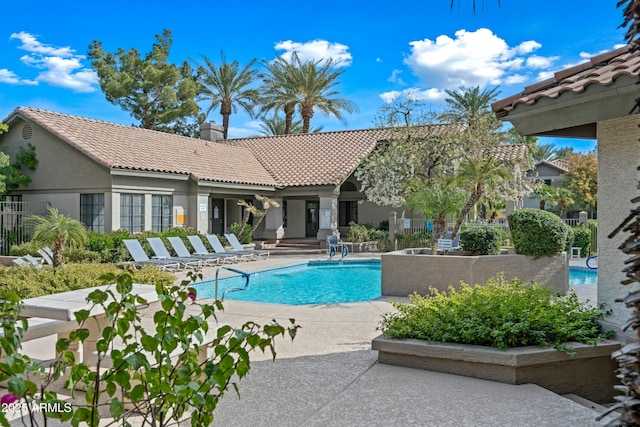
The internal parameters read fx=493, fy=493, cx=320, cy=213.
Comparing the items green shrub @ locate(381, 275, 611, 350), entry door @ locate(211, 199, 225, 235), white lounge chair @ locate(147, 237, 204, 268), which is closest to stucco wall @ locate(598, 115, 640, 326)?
green shrub @ locate(381, 275, 611, 350)

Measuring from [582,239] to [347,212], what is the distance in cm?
A: 1326

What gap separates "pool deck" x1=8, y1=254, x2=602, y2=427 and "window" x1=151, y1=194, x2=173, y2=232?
1575 centimetres

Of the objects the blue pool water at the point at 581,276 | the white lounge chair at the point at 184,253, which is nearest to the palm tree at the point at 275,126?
the white lounge chair at the point at 184,253

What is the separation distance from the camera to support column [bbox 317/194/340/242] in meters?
26.0

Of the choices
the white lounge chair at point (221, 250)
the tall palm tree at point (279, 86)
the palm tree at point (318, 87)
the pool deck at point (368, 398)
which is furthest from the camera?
the tall palm tree at point (279, 86)

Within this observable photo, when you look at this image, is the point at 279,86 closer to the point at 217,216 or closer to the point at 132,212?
the point at 217,216

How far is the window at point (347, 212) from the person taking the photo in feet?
101

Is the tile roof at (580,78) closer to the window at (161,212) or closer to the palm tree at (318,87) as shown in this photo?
the window at (161,212)

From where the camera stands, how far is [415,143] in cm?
2403

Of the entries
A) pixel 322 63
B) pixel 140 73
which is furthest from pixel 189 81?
pixel 322 63

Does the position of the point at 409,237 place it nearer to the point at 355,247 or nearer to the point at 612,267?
the point at 355,247

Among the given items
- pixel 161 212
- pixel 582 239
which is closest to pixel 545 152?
pixel 582 239

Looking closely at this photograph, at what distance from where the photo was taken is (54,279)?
9.78 metres

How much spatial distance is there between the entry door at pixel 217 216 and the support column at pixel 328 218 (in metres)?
6.20
